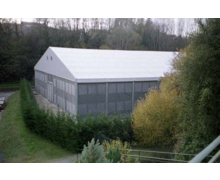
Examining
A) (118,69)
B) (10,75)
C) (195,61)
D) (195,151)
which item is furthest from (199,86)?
(10,75)

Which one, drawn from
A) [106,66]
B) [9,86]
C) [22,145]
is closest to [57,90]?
[9,86]

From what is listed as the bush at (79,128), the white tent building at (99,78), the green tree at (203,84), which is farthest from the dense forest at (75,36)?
the green tree at (203,84)

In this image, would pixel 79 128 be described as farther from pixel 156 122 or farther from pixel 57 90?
pixel 57 90

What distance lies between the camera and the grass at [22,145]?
8969 mm

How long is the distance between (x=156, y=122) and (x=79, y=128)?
2.85m

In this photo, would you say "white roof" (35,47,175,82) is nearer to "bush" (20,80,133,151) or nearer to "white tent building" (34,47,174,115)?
"white tent building" (34,47,174,115)

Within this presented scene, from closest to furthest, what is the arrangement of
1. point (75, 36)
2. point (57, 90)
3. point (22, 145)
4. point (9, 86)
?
point (22, 145) → point (9, 86) → point (57, 90) → point (75, 36)

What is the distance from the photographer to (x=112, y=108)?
12.8 metres

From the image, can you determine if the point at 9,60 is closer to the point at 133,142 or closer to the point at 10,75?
the point at 10,75

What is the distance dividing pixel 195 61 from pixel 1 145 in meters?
7.98

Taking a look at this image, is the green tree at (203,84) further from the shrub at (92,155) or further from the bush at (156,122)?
the shrub at (92,155)

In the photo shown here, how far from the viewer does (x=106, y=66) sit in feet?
46.3

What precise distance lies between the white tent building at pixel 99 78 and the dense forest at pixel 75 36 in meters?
1.81
